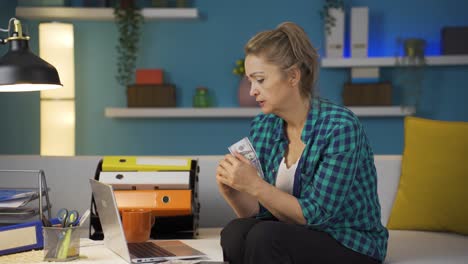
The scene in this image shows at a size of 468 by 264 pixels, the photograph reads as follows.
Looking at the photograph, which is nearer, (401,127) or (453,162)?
(453,162)

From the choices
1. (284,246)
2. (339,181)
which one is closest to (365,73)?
(339,181)

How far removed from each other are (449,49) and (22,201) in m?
3.76

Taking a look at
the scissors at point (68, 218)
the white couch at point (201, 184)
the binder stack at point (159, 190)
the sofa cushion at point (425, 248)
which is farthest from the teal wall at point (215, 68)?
the scissors at point (68, 218)

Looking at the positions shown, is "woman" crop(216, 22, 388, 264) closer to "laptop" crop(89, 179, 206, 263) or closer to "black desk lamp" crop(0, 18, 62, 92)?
"laptop" crop(89, 179, 206, 263)

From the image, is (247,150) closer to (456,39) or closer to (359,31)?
(359,31)

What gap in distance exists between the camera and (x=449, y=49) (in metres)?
5.10

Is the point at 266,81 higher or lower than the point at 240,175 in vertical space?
higher

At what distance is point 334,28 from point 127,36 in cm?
150

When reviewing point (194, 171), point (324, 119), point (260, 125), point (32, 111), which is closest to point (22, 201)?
point (194, 171)

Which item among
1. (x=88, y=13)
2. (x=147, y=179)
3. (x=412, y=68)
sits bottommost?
(x=147, y=179)

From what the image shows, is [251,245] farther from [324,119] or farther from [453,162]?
[453,162]

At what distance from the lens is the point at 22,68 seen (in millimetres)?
2035

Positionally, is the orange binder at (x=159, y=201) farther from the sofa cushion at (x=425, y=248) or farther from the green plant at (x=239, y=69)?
the green plant at (x=239, y=69)

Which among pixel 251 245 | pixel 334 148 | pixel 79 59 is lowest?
pixel 251 245
